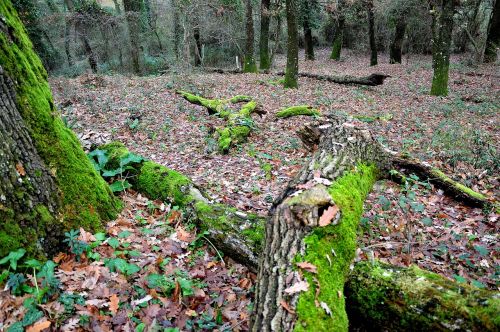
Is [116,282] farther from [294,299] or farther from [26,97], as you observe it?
[26,97]

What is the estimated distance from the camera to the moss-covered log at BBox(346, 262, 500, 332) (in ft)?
7.49

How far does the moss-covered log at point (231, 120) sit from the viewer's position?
7.99m

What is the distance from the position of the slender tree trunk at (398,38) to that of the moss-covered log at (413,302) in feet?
80.8

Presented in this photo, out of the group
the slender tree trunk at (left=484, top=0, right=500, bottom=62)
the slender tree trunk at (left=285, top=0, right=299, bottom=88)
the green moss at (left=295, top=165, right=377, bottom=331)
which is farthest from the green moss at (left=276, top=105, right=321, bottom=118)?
the slender tree trunk at (left=484, top=0, right=500, bottom=62)

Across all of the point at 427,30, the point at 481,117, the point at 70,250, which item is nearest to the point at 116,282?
the point at 70,250

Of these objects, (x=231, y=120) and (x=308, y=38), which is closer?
(x=231, y=120)

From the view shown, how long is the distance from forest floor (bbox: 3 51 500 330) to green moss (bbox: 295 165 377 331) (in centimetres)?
77

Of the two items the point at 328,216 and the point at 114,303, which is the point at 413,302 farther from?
the point at 114,303

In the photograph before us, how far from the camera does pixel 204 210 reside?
429cm

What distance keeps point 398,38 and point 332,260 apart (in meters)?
25.5

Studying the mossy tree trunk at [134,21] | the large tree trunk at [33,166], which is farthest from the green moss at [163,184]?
Answer: the mossy tree trunk at [134,21]

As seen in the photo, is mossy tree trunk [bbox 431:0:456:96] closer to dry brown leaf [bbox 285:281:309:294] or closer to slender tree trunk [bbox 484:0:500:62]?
slender tree trunk [bbox 484:0:500:62]

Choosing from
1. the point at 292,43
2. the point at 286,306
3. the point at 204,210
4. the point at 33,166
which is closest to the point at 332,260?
the point at 286,306

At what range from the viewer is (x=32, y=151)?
3182 mm
